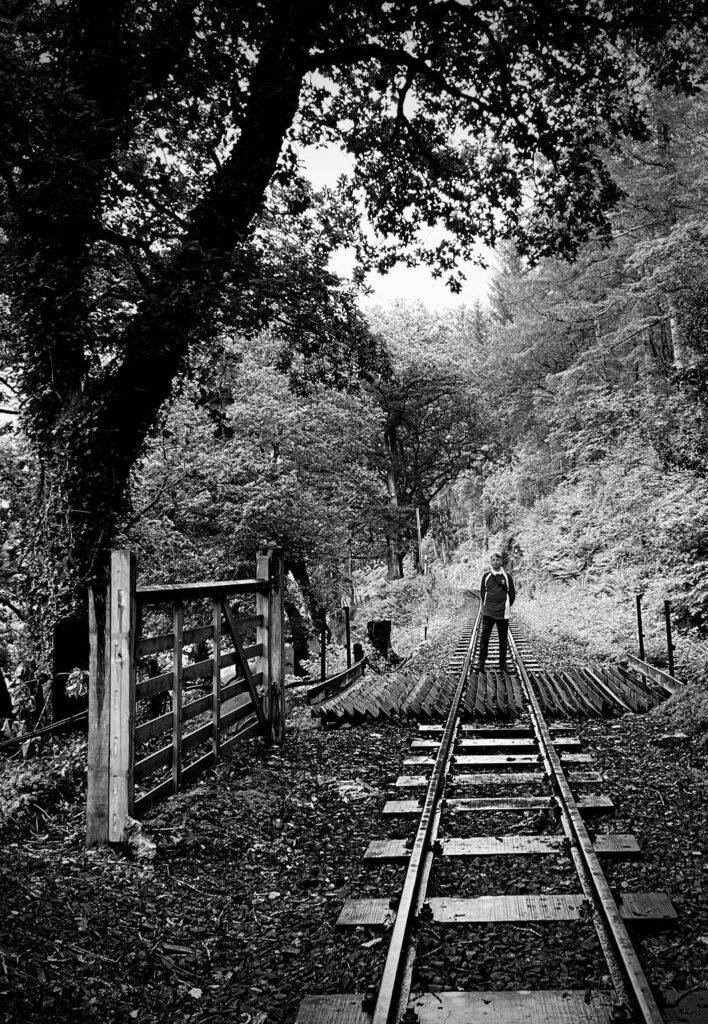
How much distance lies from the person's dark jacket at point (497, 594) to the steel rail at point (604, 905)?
16.7 feet

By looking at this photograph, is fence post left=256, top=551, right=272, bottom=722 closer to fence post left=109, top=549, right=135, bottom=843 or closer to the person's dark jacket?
A: fence post left=109, top=549, right=135, bottom=843

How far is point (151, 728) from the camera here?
5070mm

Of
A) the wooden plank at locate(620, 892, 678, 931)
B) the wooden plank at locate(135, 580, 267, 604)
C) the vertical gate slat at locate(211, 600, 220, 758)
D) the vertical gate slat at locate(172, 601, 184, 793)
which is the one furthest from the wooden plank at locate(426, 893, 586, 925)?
the vertical gate slat at locate(211, 600, 220, 758)

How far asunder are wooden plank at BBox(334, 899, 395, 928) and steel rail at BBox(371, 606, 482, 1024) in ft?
0.25

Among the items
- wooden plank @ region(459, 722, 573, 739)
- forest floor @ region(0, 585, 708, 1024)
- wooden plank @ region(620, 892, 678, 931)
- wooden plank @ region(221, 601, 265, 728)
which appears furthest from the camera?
wooden plank @ region(459, 722, 573, 739)

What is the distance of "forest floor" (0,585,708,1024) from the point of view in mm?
3100

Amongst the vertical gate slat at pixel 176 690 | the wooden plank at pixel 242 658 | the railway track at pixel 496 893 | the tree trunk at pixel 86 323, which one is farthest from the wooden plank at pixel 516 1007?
the tree trunk at pixel 86 323

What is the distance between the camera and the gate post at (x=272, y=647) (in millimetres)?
7574

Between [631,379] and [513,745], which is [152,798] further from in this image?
[631,379]

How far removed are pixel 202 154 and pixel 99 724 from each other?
8084 millimetres

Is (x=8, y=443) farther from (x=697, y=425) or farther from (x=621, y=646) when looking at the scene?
(x=621, y=646)

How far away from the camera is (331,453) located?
1920cm

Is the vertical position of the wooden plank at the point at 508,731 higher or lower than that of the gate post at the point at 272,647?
lower

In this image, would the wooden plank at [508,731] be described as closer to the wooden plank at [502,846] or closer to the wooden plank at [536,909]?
the wooden plank at [502,846]
